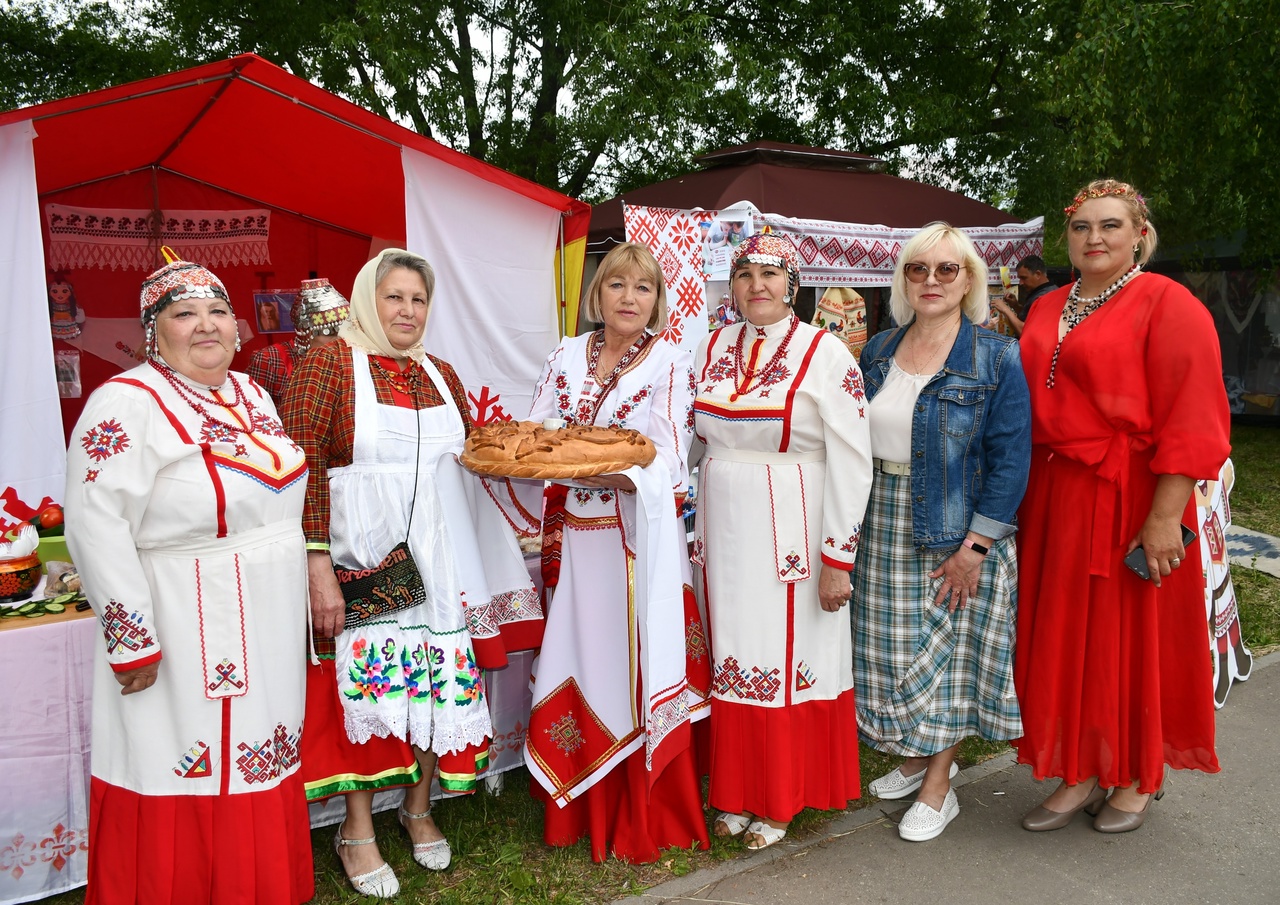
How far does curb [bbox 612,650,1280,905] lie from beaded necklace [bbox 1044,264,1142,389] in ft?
5.33

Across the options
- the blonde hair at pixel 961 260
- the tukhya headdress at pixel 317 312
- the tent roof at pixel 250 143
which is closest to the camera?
the blonde hair at pixel 961 260

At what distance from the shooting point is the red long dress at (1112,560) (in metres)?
2.67

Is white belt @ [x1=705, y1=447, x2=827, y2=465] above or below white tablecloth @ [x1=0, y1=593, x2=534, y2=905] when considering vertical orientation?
above

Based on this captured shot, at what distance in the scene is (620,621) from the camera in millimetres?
2773

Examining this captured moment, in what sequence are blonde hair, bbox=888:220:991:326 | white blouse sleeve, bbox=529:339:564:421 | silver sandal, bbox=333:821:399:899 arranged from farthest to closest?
white blouse sleeve, bbox=529:339:564:421, blonde hair, bbox=888:220:991:326, silver sandal, bbox=333:821:399:899

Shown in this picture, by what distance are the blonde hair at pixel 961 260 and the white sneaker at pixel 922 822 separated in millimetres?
1685

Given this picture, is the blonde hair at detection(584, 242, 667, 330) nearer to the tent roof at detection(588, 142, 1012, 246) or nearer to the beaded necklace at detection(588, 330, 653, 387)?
the beaded necklace at detection(588, 330, 653, 387)

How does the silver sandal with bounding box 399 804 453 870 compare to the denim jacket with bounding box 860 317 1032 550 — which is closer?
the denim jacket with bounding box 860 317 1032 550

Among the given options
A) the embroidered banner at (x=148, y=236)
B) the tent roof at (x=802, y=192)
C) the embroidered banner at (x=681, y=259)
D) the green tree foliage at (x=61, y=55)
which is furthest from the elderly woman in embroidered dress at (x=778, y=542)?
the green tree foliage at (x=61, y=55)

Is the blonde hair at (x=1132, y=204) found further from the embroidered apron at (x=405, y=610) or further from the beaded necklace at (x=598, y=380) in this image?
the embroidered apron at (x=405, y=610)

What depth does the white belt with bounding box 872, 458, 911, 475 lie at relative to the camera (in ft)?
9.20

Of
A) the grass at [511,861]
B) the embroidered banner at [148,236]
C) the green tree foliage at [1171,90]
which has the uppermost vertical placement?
the green tree foliage at [1171,90]

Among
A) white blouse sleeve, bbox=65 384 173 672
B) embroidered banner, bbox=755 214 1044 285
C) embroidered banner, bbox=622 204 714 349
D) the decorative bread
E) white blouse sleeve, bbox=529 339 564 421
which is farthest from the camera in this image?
embroidered banner, bbox=755 214 1044 285

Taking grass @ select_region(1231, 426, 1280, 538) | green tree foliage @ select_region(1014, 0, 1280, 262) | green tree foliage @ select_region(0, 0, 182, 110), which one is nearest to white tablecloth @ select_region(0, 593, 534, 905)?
green tree foliage @ select_region(1014, 0, 1280, 262)
